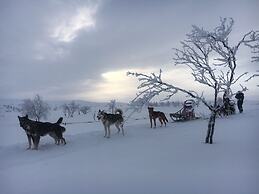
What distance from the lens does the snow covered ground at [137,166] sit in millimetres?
7391

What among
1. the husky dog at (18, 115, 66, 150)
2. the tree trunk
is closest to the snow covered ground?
the tree trunk

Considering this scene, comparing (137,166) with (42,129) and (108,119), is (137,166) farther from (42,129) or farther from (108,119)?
(108,119)

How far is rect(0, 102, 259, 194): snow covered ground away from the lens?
24.2ft

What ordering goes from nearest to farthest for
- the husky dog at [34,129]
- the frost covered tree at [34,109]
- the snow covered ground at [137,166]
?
the snow covered ground at [137,166] → the husky dog at [34,129] → the frost covered tree at [34,109]

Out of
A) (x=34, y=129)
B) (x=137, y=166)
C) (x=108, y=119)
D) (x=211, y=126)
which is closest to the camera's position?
(x=137, y=166)

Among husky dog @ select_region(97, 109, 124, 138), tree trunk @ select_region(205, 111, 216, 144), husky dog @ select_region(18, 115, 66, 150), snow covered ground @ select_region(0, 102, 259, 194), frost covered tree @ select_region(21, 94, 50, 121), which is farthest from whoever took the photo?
frost covered tree @ select_region(21, 94, 50, 121)

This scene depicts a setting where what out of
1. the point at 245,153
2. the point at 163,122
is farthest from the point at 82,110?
the point at 245,153

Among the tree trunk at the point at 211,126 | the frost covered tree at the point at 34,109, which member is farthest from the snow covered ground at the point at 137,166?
the frost covered tree at the point at 34,109

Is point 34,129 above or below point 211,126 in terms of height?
below

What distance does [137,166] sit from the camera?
29.5 feet

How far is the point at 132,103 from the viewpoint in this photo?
1158 cm

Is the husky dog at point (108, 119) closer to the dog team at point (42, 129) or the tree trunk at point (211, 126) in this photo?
the dog team at point (42, 129)

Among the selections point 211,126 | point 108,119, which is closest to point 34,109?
point 108,119

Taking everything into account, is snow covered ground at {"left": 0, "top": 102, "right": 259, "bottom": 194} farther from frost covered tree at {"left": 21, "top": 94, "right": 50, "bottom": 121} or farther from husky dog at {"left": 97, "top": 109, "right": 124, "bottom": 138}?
frost covered tree at {"left": 21, "top": 94, "right": 50, "bottom": 121}
